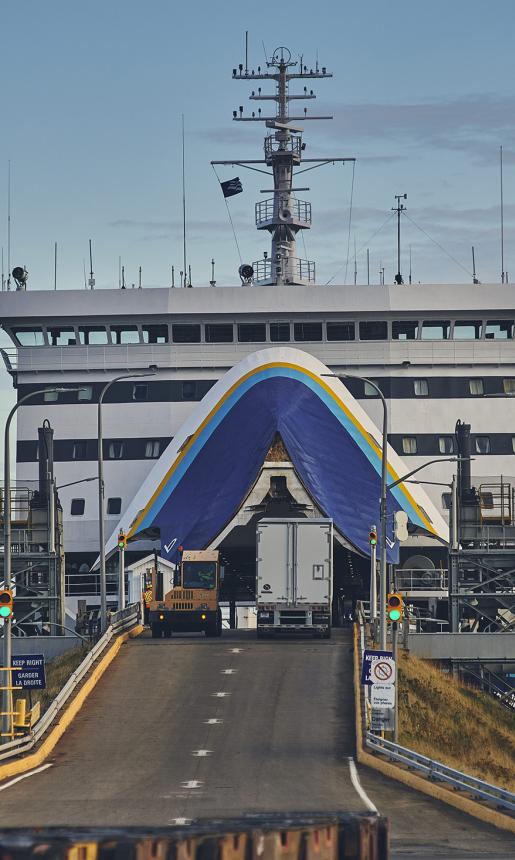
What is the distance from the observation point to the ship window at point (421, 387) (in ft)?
216

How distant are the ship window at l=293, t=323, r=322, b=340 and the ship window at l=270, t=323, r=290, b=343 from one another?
32 centimetres

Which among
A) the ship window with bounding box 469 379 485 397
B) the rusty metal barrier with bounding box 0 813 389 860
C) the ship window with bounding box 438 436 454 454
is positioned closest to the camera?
the rusty metal barrier with bounding box 0 813 389 860

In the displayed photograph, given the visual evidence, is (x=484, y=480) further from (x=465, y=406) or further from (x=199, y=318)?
(x=199, y=318)

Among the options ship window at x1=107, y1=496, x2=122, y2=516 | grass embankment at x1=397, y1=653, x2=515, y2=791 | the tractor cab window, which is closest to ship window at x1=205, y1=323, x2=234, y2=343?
ship window at x1=107, y1=496, x2=122, y2=516

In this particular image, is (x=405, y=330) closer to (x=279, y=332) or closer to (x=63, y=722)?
(x=279, y=332)

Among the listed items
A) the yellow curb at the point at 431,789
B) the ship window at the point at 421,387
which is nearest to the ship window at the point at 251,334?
the ship window at the point at 421,387

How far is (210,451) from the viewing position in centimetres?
5881

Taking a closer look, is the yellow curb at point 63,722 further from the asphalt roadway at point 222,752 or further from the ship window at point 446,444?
the ship window at point 446,444

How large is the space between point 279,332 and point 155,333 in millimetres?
4932

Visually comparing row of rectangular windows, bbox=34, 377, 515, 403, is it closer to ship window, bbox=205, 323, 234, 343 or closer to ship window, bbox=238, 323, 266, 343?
ship window, bbox=205, 323, 234, 343

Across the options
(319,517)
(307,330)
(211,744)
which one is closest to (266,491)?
(319,517)

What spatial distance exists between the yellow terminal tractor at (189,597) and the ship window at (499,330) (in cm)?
1873

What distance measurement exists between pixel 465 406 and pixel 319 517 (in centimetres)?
1328

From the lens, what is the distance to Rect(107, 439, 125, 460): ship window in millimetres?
65938
